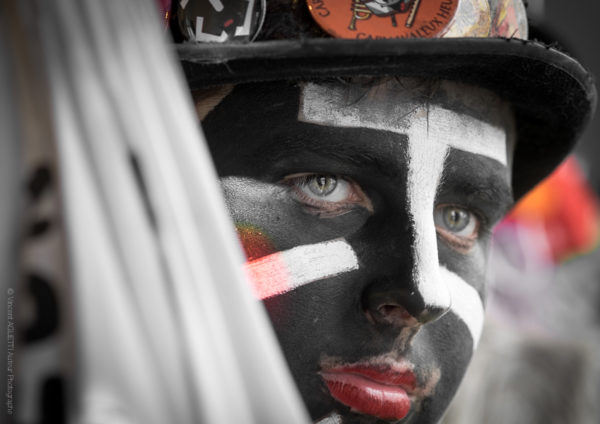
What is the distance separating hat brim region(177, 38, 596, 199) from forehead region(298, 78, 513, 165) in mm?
30

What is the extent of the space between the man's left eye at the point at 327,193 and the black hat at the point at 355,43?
18 centimetres

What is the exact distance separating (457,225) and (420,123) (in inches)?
11.8

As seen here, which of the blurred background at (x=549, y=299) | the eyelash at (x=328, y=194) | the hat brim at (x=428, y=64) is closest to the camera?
the hat brim at (x=428, y=64)

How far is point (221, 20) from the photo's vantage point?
127 centimetres

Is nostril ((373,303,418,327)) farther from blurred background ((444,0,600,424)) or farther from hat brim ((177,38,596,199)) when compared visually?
blurred background ((444,0,600,424))

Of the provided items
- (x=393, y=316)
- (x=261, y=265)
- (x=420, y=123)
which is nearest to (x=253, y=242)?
(x=261, y=265)

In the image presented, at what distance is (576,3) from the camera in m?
6.42

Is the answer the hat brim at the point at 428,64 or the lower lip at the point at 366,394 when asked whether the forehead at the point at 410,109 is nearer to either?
the hat brim at the point at 428,64

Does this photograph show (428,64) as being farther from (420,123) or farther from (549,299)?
(549,299)

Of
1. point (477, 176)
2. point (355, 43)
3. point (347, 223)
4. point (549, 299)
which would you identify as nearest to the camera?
point (355, 43)

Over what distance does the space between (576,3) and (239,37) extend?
5.92 metres

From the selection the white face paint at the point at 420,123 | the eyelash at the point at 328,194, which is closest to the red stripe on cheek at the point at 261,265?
the eyelash at the point at 328,194

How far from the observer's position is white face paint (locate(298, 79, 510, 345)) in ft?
4.24

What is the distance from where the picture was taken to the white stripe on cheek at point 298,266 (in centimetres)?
126
